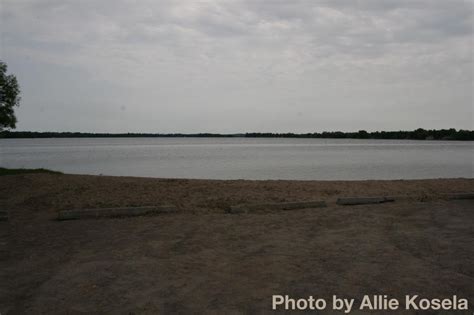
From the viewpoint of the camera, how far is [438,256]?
6461 millimetres

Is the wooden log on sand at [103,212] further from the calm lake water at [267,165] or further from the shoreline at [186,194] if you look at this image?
the calm lake water at [267,165]

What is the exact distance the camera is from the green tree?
95.8 ft

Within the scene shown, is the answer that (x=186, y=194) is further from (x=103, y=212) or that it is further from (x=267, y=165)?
(x=267, y=165)

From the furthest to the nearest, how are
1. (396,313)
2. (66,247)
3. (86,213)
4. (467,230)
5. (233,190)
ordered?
1. (233,190)
2. (86,213)
3. (467,230)
4. (66,247)
5. (396,313)

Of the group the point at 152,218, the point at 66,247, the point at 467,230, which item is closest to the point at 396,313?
the point at 467,230

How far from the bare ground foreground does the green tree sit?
20.7 metres

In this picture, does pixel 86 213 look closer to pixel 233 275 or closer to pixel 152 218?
pixel 152 218

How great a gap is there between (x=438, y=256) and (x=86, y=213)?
8.25 m

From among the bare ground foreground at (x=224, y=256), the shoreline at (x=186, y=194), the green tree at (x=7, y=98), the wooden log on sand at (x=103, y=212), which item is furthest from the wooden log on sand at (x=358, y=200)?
the green tree at (x=7, y=98)

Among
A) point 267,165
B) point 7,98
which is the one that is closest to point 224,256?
point 7,98

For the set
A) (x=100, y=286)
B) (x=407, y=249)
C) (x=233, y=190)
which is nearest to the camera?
(x=100, y=286)

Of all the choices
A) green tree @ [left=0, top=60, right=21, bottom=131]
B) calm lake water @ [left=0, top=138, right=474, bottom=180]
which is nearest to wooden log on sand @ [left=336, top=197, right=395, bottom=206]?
calm lake water @ [left=0, top=138, right=474, bottom=180]

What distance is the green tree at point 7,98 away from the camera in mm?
29203

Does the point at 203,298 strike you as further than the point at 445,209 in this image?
No
